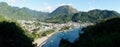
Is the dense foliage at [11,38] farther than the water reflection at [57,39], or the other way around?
the water reflection at [57,39]

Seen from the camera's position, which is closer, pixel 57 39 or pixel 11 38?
pixel 11 38

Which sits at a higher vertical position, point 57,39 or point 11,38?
point 11,38

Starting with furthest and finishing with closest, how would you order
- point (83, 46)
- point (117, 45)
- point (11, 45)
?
point (11, 45)
point (83, 46)
point (117, 45)

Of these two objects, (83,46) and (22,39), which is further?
(22,39)

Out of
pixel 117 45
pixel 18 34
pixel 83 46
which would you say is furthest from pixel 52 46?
pixel 117 45

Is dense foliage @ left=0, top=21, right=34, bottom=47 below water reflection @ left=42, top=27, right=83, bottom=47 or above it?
above

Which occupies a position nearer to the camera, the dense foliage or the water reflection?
the dense foliage

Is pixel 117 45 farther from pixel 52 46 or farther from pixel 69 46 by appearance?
pixel 52 46

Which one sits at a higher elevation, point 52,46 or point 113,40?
point 113,40

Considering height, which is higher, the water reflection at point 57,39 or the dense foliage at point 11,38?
the dense foliage at point 11,38

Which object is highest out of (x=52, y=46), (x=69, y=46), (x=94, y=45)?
(x=94, y=45)

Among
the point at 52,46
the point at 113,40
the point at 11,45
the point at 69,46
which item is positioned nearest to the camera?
the point at 113,40
